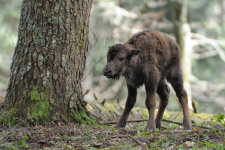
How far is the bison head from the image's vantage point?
587 cm

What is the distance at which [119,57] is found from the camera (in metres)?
5.95

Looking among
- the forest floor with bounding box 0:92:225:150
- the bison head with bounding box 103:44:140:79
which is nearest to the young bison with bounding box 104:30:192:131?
the bison head with bounding box 103:44:140:79

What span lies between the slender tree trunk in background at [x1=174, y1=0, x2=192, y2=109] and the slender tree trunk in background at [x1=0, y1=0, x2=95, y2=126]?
368 inches

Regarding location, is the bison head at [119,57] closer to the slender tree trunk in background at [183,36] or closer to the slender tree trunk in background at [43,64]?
the slender tree trunk in background at [43,64]

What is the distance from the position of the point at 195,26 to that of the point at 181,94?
17.8 metres

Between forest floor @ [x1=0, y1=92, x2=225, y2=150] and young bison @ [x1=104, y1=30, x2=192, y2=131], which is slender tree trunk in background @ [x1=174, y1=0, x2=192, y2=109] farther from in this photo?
forest floor @ [x1=0, y1=92, x2=225, y2=150]

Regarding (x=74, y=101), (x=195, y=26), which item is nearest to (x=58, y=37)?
(x=74, y=101)

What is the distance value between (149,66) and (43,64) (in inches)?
88.1

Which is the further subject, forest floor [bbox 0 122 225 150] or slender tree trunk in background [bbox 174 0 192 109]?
slender tree trunk in background [bbox 174 0 192 109]

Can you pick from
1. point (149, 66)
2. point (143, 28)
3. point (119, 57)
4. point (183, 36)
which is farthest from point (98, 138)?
point (143, 28)

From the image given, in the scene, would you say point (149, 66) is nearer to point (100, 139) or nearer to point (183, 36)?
point (100, 139)

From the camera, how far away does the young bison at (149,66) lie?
5.96 m

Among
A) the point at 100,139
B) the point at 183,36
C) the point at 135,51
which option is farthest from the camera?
the point at 183,36

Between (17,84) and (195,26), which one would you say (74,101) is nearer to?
(17,84)
